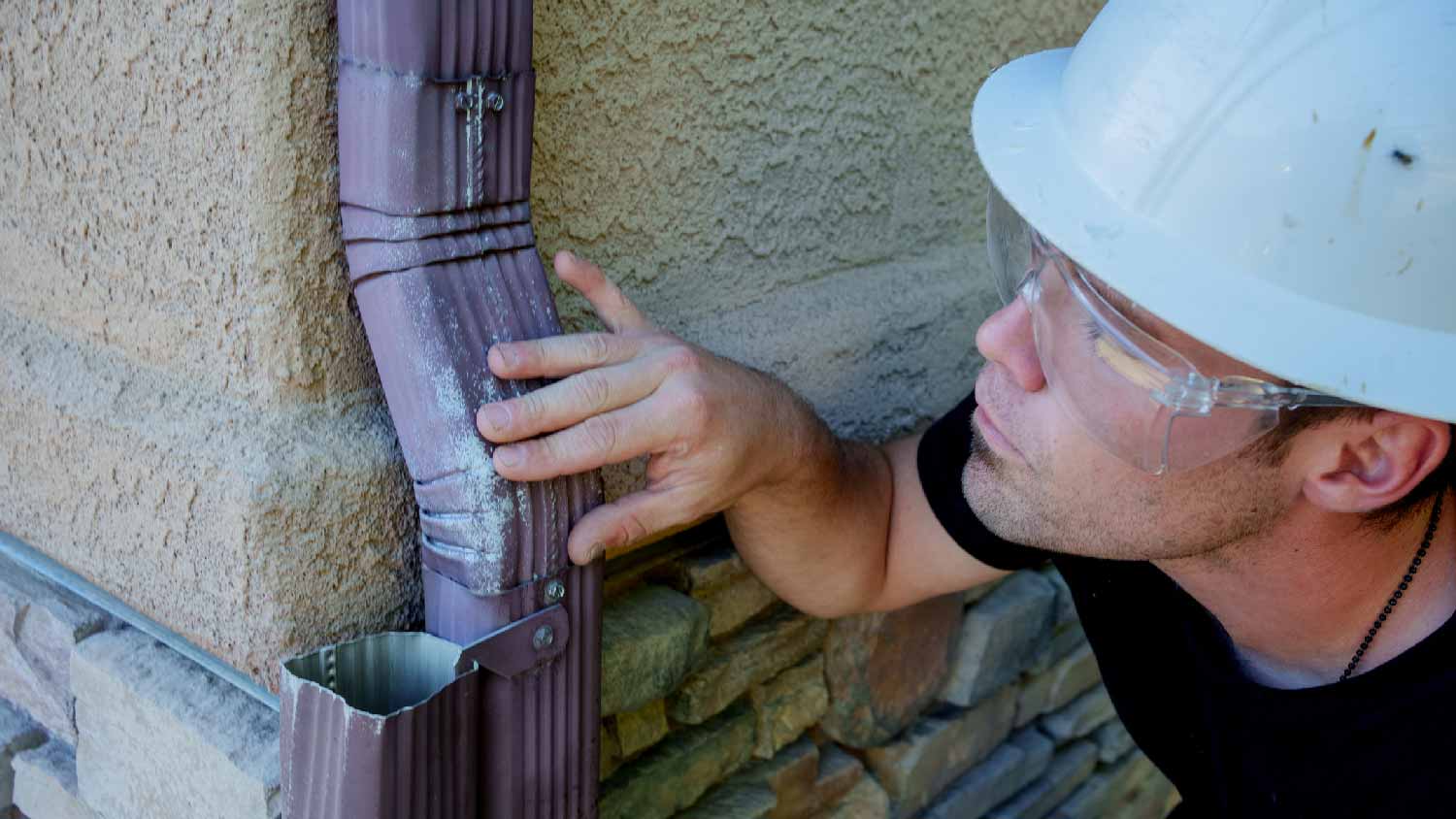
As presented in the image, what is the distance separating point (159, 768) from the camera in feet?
4.95

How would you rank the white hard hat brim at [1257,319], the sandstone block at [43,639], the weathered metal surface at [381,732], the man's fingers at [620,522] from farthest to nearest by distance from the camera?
the sandstone block at [43,639]
the man's fingers at [620,522]
the white hard hat brim at [1257,319]
the weathered metal surface at [381,732]

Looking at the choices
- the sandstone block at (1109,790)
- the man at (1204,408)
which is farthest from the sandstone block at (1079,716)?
the man at (1204,408)

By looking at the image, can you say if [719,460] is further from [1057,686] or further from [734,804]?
[1057,686]

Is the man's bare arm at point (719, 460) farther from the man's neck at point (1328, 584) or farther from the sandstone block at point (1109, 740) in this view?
the sandstone block at point (1109, 740)

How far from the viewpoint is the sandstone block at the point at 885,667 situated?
218 centimetres

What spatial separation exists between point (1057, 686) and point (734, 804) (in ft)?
3.49

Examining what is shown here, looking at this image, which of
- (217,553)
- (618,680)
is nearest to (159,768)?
(217,553)

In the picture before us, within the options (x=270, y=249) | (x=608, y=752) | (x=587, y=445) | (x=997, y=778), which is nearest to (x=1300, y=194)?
(x=587, y=445)

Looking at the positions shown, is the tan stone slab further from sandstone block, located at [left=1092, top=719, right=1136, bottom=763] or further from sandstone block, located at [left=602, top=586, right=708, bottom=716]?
sandstone block, located at [left=1092, top=719, right=1136, bottom=763]

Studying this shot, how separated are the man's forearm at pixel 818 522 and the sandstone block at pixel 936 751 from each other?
0.47m

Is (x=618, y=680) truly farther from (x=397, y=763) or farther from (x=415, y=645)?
(x=397, y=763)

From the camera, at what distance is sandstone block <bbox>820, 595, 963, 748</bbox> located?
218 centimetres

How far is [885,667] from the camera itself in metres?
2.25

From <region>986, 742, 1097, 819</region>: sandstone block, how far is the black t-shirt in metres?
0.47
